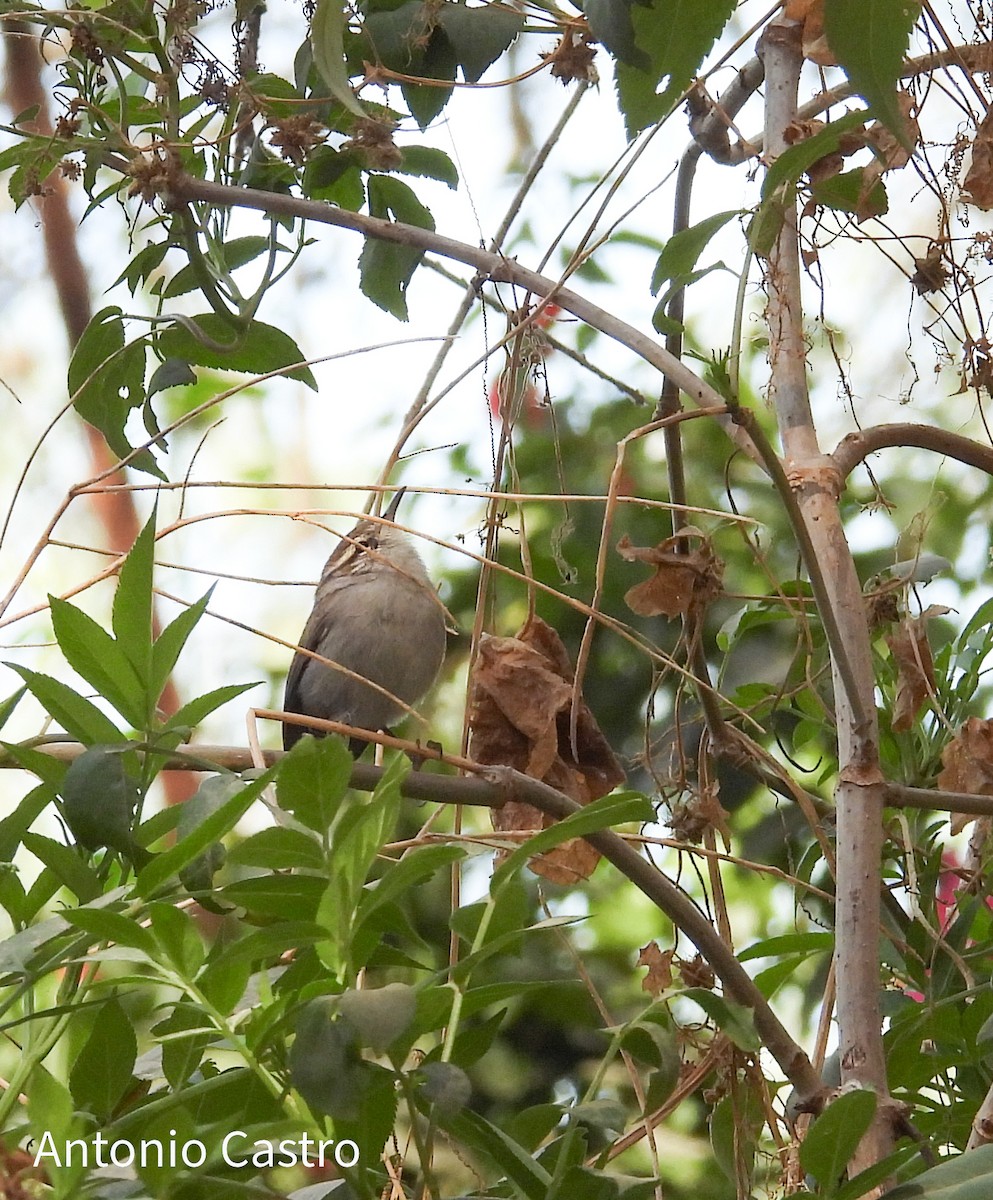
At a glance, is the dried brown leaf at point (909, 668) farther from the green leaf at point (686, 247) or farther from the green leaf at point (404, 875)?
the green leaf at point (404, 875)

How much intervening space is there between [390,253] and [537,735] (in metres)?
0.57

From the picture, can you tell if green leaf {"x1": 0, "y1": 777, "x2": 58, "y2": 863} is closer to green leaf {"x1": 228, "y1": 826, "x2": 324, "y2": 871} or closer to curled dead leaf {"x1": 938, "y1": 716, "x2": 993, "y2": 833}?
green leaf {"x1": 228, "y1": 826, "x2": 324, "y2": 871}

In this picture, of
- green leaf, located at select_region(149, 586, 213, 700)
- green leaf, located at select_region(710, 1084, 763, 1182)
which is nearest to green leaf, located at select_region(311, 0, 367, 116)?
green leaf, located at select_region(149, 586, 213, 700)

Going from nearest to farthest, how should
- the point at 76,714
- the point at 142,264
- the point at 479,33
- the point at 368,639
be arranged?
the point at 76,714 < the point at 479,33 < the point at 142,264 < the point at 368,639

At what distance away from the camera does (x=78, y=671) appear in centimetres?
88

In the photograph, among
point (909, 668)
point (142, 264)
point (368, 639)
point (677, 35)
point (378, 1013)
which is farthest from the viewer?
point (368, 639)

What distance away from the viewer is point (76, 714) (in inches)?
33.9

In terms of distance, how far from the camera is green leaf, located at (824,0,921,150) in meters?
0.86

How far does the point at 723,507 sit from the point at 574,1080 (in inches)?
43.6

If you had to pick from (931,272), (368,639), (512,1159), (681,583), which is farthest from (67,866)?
(368,639)

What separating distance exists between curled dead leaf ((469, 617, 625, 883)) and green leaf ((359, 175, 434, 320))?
1.41ft

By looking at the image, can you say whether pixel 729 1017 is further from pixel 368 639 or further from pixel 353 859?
pixel 368 639

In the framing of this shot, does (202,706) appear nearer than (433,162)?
Yes

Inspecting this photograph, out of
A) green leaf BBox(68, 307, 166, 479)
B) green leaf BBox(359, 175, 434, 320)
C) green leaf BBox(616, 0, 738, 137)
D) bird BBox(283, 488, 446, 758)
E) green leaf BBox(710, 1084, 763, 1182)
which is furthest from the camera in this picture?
bird BBox(283, 488, 446, 758)
